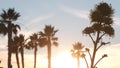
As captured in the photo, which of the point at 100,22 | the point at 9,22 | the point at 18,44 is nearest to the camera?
the point at 100,22

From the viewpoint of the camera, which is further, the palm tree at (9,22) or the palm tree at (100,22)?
the palm tree at (9,22)

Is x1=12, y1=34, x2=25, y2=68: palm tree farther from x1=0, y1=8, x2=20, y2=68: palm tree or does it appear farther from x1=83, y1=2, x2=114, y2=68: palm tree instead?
x1=83, y1=2, x2=114, y2=68: palm tree

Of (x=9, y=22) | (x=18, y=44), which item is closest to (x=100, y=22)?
(x=9, y=22)

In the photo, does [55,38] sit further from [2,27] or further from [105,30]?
[105,30]

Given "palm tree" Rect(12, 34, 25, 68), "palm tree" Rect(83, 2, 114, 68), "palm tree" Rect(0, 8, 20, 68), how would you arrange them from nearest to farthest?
"palm tree" Rect(83, 2, 114, 68)
"palm tree" Rect(0, 8, 20, 68)
"palm tree" Rect(12, 34, 25, 68)

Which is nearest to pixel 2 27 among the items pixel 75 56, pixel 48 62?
pixel 48 62

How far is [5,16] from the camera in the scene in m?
58.2

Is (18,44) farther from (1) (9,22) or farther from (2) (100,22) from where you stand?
(2) (100,22)

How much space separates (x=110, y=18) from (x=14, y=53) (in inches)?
1499

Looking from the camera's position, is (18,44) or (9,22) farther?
(18,44)

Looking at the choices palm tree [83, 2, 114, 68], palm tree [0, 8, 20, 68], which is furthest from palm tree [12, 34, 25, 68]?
palm tree [83, 2, 114, 68]

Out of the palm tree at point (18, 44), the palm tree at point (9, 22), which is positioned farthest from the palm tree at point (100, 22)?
the palm tree at point (18, 44)

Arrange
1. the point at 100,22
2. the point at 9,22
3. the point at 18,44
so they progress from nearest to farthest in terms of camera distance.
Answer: the point at 100,22
the point at 9,22
the point at 18,44

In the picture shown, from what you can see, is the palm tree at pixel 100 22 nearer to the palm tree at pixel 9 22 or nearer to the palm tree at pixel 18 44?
the palm tree at pixel 9 22
